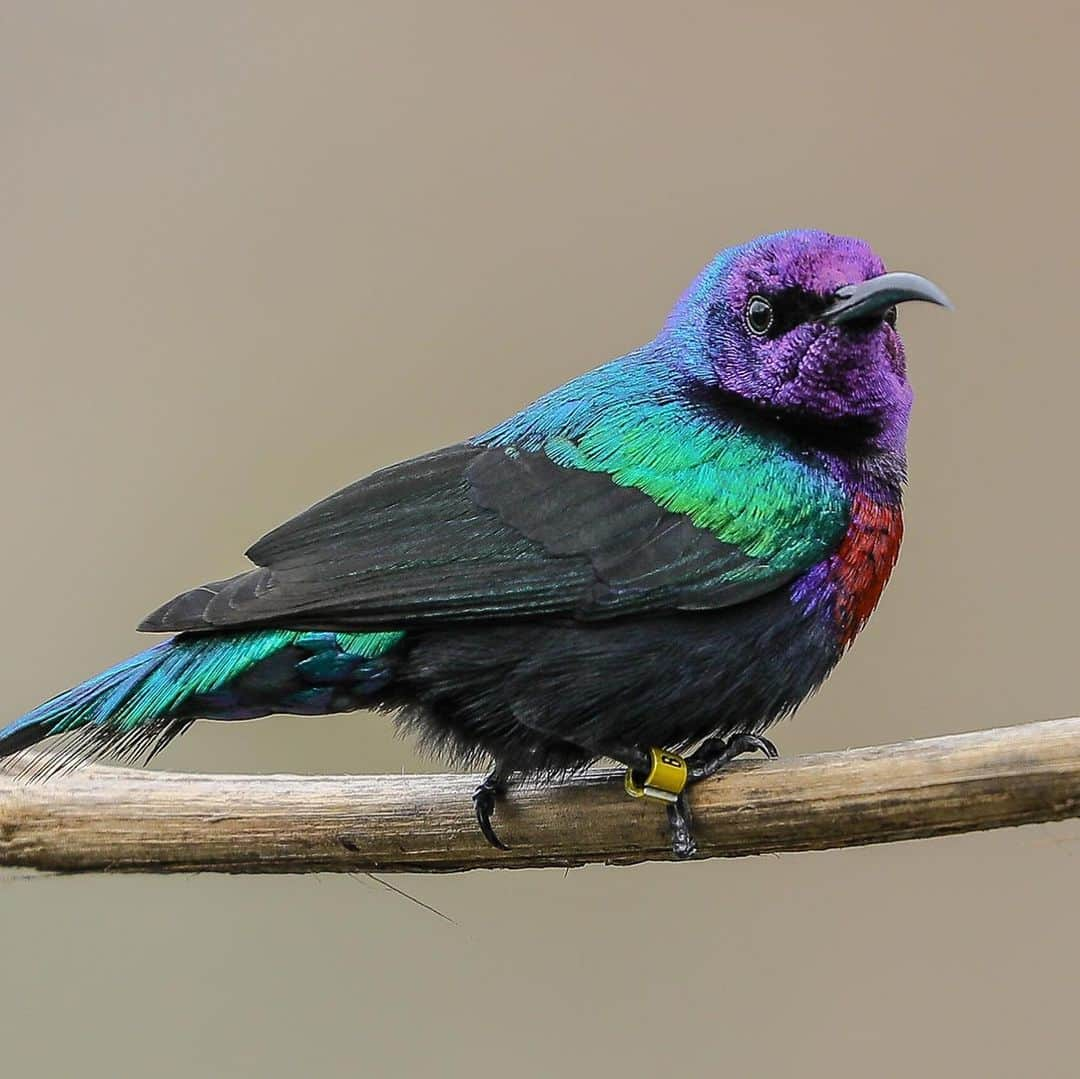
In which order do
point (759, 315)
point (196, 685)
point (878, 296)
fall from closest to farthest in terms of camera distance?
1. point (196, 685)
2. point (878, 296)
3. point (759, 315)

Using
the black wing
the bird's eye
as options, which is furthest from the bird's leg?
the bird's eye

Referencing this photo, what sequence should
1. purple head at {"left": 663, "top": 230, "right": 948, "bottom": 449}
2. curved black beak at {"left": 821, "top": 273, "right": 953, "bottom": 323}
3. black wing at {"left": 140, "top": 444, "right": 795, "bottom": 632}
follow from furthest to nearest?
purple head at {"left": 663, "top": 230, "right": 948, "bottom": 449}
curved black beak at {"left": 821, "top": 273, "right": 953, "bottom": 323}
black wing at {"left": 140, "top": 444, "right": 795, "bottom": 632}

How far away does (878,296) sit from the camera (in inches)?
104

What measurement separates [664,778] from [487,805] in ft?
1.20

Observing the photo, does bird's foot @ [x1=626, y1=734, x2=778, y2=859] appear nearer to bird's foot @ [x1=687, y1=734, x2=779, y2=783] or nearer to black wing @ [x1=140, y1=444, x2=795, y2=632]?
bird's foot @ [x1=687, y1=734, x2=779, y2=783]

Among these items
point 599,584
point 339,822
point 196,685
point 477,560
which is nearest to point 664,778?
point 599,584

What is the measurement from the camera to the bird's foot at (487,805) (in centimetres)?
272

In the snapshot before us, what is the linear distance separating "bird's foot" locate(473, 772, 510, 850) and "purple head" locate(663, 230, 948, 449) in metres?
0.84

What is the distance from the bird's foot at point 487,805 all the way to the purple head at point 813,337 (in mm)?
839

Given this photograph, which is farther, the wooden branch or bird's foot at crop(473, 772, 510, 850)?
bird's foot at crop(473, 772, 510, 850)

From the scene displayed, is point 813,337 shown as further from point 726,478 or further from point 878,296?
point 726,478

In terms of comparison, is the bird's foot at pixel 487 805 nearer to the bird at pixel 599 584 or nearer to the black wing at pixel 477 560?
the bird at pixel 599 584

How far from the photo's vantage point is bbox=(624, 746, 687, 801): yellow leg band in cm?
254

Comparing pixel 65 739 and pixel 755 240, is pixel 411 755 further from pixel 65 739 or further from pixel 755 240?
pixel 755 240
